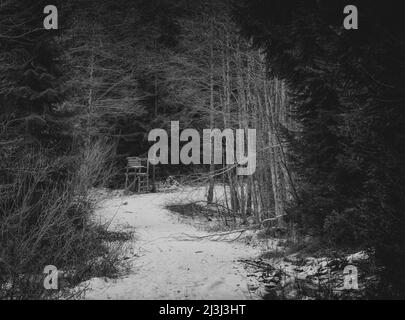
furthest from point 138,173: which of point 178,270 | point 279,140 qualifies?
point 178,270

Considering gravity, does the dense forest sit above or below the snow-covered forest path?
above

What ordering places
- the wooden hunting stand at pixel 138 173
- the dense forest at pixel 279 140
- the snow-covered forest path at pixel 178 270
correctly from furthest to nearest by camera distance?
the wooden hunting stand at pixel 138 173
the snow-covered forest path at pixel 178 270
the dense forest at pixel 279 140

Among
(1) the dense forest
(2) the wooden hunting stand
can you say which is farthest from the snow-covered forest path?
(2) the wooden hunting stand

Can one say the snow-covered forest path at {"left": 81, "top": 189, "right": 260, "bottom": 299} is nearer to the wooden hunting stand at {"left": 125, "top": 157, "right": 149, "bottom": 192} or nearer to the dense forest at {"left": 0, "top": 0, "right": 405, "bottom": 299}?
the dense forest at {"left": 0, "top": 0, "right": 405, "bottom": 299}

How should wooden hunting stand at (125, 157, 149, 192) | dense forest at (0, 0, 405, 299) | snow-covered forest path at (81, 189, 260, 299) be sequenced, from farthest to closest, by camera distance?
wooden hunting stand at (125, 157, 149, 192), snow-covered forest path at (81, 189, 260, 299), dense forest at (0, 0, 405, 299)

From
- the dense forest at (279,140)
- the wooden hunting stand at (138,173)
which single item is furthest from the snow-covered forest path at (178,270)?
the wooden hunting stand at (138,173)

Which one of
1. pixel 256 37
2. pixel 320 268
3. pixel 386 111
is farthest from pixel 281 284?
pixel 256 37

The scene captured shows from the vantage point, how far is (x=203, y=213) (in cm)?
1489

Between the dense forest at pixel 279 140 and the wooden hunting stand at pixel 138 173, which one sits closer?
the dense forest at pixel 279 140

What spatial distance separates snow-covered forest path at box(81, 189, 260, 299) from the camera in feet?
17.4

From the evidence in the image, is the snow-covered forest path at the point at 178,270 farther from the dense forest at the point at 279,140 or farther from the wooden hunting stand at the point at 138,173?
the wooden hunting stand at the point at 138,173

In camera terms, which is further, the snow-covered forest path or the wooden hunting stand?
the wooden hunting stand

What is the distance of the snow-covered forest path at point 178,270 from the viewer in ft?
17.4

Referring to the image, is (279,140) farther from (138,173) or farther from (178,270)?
(138,173)
